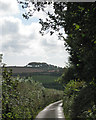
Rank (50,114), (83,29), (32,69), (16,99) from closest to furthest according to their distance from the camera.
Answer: (83,29), (16,99), (50,114), (32,69)

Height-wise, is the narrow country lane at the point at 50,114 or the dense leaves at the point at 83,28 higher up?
the dense leaves at the point at 83,28

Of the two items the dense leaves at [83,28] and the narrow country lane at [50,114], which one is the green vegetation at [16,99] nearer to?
the narrow country lane at [50,114]

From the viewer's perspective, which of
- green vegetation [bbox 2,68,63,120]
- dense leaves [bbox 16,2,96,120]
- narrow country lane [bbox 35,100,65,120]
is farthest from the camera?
narrow country lane [bbox 35,100,65,120]

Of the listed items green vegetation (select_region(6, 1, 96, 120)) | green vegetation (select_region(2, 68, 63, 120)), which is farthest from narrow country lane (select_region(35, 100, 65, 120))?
green vegetation (select_region(6, 1, 96, 120))

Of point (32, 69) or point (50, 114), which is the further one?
point (32, 69)

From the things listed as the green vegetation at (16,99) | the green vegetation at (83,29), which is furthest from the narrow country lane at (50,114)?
the green vegetation at (83,29)

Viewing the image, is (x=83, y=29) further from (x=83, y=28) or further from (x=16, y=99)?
(x=16, y=99)

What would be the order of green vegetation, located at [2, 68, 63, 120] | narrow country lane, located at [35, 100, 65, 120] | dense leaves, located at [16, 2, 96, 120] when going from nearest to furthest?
1. dense leaves, located at [16, 2, 96, 120]
2. green vegetation, located at [2, 68, 63, 120]
3. narrow country lane, located at [35, 100, 65, 120]

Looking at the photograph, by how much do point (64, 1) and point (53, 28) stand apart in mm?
1008

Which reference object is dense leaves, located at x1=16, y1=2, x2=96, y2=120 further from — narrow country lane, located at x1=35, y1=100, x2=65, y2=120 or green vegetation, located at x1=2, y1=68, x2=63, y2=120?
narrow country lane, located at x1=35, y1=100, x2=65, y2=120

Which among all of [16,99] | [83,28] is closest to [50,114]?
[16,99]

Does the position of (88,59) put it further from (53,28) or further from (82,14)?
(53,28)

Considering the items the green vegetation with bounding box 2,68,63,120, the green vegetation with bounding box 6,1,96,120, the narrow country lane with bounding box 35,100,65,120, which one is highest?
the green vegetation with bounding box 6,1,96,120

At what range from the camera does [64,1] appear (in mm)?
6137
